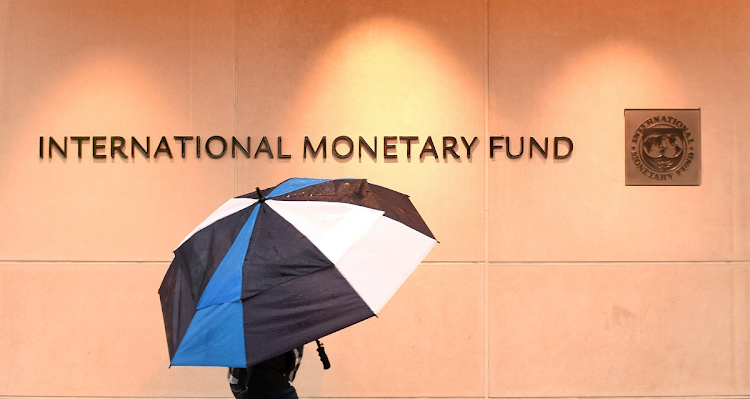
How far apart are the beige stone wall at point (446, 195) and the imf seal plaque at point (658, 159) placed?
66 mm

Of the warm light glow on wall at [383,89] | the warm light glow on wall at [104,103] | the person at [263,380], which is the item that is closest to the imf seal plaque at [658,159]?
the warm light glow on wall at [383,89]

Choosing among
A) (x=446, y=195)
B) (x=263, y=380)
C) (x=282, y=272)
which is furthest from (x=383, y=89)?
(x=282, y=272)

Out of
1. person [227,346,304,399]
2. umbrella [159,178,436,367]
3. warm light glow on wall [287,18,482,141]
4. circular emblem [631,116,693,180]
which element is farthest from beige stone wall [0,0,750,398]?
umbrella [159,178,436,367]

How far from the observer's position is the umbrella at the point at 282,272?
2.18 m

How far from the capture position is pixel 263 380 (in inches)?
111

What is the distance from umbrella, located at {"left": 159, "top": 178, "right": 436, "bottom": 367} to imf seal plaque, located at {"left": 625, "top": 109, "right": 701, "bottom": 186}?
2.48m

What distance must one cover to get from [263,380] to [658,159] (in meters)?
3.13

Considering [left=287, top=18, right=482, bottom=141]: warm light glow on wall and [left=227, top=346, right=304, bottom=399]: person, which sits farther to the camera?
[left=287, top=18, right=482, bottom=141]: warm light glow on wall

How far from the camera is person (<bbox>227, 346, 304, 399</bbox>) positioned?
9.20 feet

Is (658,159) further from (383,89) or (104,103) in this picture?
(104,103)

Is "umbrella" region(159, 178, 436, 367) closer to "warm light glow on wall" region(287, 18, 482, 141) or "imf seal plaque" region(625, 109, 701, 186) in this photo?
"warm light glow on wall" region(287, 18, 482, 141)

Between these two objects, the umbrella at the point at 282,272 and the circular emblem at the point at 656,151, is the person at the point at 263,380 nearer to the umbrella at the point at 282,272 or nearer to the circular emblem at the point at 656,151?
Answer: the umbrella at the point at 282,272

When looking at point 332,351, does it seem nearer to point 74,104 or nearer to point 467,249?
point 467,249

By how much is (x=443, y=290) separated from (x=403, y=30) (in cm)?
177
